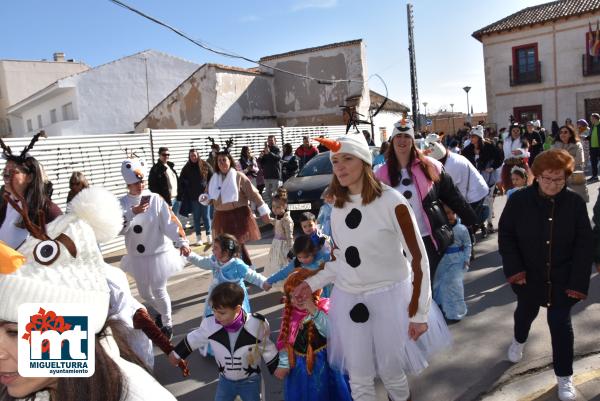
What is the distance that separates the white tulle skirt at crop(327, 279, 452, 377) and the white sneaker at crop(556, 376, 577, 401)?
1183 mm

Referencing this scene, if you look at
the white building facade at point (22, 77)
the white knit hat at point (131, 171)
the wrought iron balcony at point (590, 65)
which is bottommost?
the white knit hat at point (131, 171)

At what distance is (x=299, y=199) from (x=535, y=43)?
28.0 metres

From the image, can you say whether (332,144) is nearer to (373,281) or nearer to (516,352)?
(373,281)

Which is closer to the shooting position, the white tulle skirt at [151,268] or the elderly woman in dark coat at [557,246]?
the elderly woman in dark coat at [557,246]

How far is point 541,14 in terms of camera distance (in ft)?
106

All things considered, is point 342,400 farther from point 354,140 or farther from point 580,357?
point 580,357

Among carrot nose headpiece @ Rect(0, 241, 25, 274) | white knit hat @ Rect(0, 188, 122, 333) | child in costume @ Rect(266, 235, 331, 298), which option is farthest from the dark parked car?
carrot nose headpiece @ Rect(0, 241, 25, 274)

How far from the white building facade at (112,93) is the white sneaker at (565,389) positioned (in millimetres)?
29271

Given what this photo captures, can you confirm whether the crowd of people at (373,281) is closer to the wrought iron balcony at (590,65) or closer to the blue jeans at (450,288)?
the blue jeans at (450,288)

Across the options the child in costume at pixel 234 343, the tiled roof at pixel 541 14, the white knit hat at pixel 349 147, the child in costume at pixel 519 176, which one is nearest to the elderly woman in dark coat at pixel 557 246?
the white knit hat at pixel 349 147

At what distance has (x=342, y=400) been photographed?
11.4ft

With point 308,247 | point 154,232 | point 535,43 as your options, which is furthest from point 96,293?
point 535,43

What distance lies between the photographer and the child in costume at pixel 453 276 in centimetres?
525

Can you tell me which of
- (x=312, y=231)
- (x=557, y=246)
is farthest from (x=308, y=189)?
(x=557, y=246)
